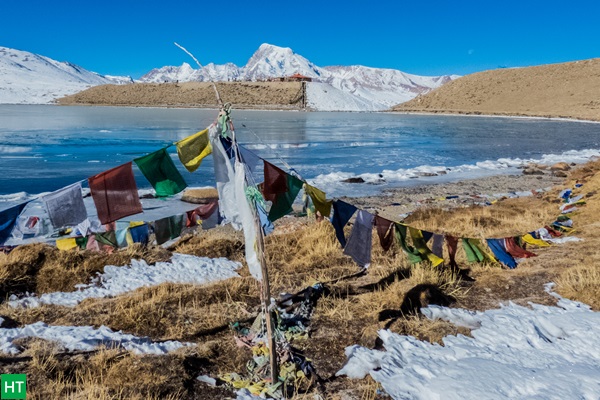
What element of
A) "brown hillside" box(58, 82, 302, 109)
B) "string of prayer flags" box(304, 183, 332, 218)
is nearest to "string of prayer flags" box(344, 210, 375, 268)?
"string of prayer flags" box(304, 183, 332, 218)

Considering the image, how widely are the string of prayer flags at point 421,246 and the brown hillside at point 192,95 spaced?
111744mm

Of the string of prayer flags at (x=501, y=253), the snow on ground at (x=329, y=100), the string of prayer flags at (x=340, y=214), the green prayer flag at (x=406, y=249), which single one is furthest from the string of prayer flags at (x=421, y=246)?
the snow on ground at (x=329, y=100)

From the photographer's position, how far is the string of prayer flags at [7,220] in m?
4.64

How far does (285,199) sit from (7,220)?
2.81 metres

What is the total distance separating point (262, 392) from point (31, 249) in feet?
17.7

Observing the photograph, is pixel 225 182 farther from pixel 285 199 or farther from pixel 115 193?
pixel 115 193

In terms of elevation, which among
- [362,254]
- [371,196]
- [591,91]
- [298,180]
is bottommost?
[371,196]

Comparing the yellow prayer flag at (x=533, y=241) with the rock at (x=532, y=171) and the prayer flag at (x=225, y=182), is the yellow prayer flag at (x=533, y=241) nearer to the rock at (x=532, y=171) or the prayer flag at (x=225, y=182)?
the prayer flag at (x=225, y=182)

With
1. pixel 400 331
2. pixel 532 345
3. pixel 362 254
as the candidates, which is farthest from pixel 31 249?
pixel 532 345

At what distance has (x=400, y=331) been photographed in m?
4.87

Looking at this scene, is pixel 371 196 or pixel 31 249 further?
pixel 371 196

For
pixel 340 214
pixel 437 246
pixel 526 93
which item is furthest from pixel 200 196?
pixel 526 93

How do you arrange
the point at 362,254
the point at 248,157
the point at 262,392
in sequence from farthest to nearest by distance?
the point at 362,254
the point at 248,157
the point at 262,392

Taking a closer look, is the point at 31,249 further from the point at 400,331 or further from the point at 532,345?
the point at 532,345
